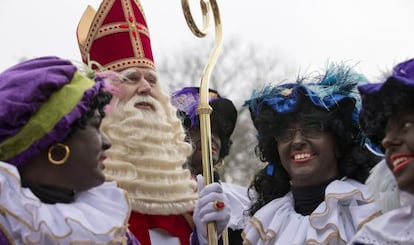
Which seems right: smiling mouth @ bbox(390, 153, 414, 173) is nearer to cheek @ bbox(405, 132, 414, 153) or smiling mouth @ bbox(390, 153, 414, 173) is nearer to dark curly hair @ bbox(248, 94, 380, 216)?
cheek @ bbox(405, 132, 414, 153)

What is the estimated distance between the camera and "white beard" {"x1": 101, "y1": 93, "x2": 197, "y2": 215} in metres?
4.59

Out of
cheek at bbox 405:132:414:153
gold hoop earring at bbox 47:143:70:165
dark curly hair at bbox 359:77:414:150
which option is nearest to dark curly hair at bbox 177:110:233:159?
gold hoop earring at bbox 47:143:70:165

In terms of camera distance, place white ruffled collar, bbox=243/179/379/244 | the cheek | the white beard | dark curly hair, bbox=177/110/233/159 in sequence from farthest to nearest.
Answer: dark curly hair, bbox=177/110/233/159
the white beard
white ruffled collar, bbox=243/179/379/244
the cheek

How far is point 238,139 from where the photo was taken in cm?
1514

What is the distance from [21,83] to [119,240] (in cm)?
77

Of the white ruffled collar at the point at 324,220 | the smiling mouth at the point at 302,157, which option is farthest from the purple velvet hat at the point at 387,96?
the smiling mouth at the point at 302,157

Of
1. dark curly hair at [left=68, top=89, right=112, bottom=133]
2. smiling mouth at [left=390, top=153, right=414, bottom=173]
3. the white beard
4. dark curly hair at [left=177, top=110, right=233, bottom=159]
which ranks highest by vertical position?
dark curly hair at [left=68, top=89, right=112, bottom=133]

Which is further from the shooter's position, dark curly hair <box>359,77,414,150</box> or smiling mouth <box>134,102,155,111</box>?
smiling mouth <box>134,102,155,111</box>

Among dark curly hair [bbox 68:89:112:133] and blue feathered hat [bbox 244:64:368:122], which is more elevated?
dark curly hair [bbox 68:89:112:133]

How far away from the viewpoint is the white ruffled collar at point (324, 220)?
4148 millimetres

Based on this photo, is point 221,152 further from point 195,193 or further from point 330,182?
point 330,182

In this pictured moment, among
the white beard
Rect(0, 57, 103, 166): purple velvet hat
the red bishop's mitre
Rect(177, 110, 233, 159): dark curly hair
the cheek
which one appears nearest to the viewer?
the cheek

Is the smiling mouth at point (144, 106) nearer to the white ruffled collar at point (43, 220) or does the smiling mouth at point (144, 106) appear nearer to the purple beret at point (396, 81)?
the white ruffled collar at point (43, 220)

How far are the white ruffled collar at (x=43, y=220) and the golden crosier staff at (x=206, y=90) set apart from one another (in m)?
1.07
